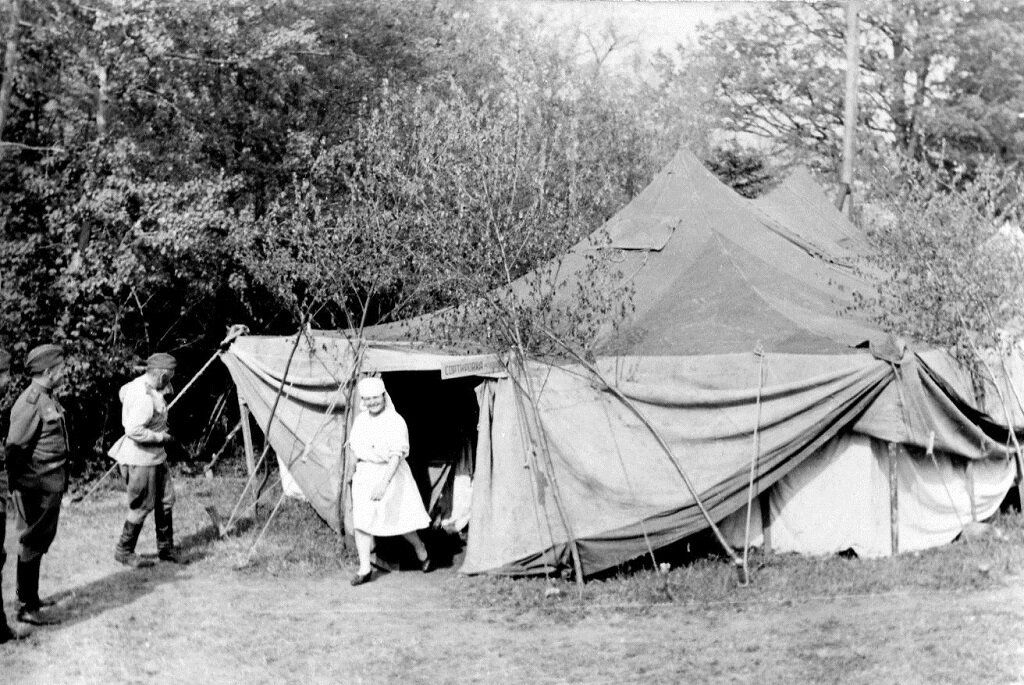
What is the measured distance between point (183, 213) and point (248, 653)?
8.51m

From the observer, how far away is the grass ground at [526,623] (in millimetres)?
6777

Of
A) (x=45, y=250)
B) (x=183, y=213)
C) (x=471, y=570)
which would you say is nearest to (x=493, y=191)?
(x=471, y=570)

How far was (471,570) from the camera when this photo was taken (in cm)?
916

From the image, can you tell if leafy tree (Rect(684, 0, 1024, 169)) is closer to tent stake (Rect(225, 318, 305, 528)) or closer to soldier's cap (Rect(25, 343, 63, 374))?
tent stake (Rect(225, 318, 305, 528))

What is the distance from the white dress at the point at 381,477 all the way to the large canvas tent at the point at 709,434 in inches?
22.2

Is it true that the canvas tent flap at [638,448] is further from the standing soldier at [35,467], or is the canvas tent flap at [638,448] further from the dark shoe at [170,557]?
the standing soldier at [35,467]

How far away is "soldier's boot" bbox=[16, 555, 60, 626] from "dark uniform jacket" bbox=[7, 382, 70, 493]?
505 millimetres

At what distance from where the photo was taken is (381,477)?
906 cm

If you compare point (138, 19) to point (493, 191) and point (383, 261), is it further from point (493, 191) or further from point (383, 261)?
point (493, 191)

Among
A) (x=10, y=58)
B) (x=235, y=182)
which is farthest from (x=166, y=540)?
(x=10, y=58)

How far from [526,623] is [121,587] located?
325 centimetres

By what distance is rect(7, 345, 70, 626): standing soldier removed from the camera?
23.9 feet

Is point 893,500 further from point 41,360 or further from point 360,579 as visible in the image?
point 41,360

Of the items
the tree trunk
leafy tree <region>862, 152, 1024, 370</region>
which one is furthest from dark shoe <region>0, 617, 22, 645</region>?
the tree trunk
